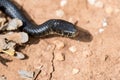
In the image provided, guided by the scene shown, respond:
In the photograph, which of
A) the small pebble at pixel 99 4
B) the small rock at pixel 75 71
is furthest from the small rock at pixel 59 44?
the small pebble at pixel 99 4

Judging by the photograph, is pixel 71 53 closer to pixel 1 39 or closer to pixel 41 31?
pixel 41 31

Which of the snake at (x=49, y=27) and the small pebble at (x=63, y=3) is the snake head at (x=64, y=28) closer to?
the snake at (x=49, y=27)

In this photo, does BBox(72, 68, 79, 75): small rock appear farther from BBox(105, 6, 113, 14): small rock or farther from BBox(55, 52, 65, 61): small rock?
BBox(105, 6, 113, 14): small rock

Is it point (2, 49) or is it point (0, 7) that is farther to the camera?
point (0, 7)

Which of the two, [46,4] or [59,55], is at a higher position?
[46,4]

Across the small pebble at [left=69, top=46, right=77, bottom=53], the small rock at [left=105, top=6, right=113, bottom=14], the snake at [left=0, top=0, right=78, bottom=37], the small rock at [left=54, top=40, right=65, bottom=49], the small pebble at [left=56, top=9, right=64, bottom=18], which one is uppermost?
the small rock at [left=105, top=6, right=113, bottom=14]

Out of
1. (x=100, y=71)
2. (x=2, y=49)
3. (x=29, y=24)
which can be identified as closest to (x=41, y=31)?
(x=29, y=24)

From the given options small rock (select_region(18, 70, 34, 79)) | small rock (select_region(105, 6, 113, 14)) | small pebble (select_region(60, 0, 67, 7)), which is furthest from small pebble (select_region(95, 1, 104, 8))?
small rock (select_region(18, 70, 34, 79))
